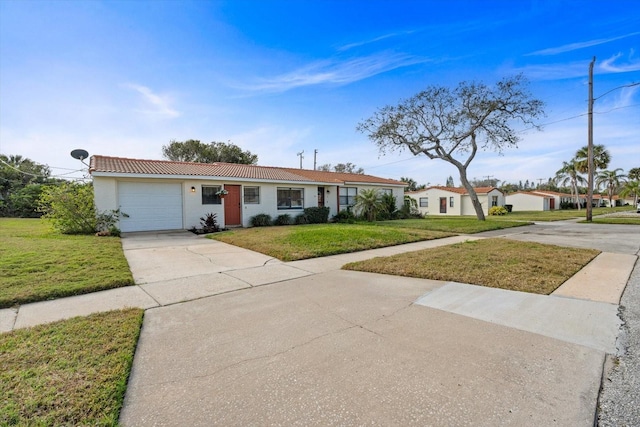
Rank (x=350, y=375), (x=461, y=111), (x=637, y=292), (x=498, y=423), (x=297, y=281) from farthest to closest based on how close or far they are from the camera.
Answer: (x=461, y=111), (x=297, y=281), (x=637, y=292), (x=350, y=375), (x=498, y=423)

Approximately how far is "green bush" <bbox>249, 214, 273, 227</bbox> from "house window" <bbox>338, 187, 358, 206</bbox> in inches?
259

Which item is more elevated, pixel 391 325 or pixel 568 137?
pixel 568 137

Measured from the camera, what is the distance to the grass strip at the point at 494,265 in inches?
204

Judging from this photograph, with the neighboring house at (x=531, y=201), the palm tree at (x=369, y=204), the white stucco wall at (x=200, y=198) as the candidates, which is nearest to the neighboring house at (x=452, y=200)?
the neighboring house at (x=531, y=201)

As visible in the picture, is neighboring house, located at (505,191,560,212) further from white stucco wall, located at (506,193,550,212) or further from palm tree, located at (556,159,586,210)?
palm tree, located at (556,159,586,210)

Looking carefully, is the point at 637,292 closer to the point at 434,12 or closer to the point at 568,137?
the point at 434,12

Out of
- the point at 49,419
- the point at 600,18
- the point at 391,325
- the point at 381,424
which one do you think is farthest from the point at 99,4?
the point at 600,18

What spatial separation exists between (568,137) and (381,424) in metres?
25.5

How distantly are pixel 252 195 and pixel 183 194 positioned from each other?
3.42 m

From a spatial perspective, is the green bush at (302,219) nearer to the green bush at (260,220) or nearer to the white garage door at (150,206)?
the green bush at (260,220)

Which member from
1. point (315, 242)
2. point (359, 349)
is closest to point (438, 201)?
point (315, 242)

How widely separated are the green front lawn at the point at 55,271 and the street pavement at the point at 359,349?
404 mm

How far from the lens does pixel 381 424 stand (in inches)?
73.7

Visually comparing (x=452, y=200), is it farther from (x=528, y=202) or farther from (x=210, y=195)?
(x=210, y=195)
